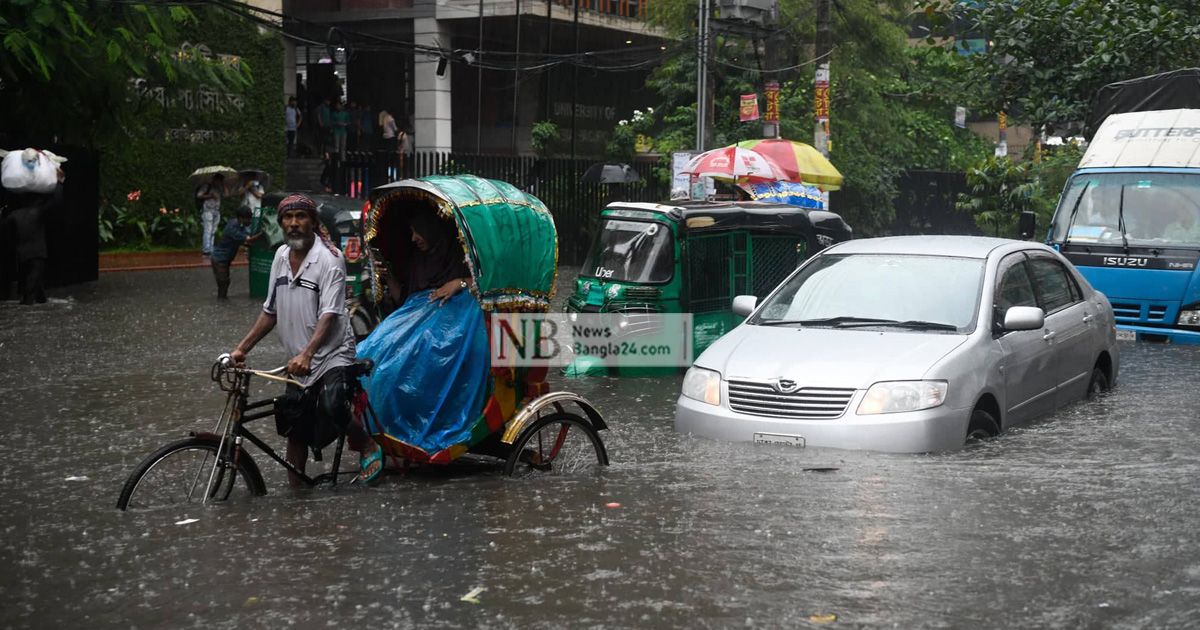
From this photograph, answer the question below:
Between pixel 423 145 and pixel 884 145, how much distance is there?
12.3 m

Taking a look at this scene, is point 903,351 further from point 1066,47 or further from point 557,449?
point 1066,47

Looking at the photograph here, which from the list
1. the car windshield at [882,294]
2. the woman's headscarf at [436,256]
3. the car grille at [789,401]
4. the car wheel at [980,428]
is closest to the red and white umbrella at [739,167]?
the car windshield at [882,294]

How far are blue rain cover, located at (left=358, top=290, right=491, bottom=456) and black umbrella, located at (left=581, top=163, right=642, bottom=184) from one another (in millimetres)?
21006

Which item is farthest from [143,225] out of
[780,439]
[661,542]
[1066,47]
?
[661,542]

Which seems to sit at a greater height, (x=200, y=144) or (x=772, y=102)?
(x=772, y=102)

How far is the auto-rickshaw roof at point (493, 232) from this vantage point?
27.2 feet

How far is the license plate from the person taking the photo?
8.84m

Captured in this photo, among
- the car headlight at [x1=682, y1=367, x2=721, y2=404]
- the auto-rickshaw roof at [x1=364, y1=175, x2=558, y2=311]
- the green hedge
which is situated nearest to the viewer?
the auto-rickshaw roof at [x1=364, y1=175, x2=558, y2=311]

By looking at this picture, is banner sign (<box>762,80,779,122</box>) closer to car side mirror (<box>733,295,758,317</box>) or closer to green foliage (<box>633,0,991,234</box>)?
green foliage (<box>633,0,991,234</box>)

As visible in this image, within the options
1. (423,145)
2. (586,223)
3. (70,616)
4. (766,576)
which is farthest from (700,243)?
(423,145)

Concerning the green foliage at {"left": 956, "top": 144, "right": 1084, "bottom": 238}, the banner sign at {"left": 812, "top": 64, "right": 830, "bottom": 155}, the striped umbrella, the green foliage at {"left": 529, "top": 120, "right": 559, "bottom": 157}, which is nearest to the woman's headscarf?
the striped umbrella

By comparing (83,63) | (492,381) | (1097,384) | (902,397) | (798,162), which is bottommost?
(1097,384)

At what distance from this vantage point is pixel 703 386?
9531mm

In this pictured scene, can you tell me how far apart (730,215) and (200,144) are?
18865 millimetres
